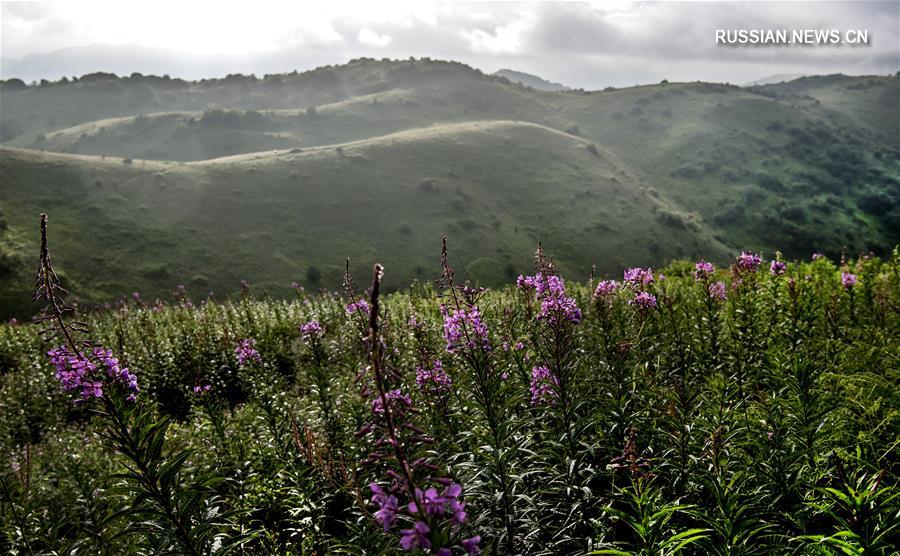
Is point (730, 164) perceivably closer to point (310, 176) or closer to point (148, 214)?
point (310, 176)

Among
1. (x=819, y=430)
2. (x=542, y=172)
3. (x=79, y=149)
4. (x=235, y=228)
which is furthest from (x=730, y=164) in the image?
(x=79, y=149)

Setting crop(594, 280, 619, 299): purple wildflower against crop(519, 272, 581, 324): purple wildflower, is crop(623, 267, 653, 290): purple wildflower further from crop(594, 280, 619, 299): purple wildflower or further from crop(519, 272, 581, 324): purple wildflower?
crop(519, 272, 581, 324): purple wildflower

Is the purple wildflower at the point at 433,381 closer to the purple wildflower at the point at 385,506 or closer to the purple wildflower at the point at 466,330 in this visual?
the purple wildflower at the point at 466,330

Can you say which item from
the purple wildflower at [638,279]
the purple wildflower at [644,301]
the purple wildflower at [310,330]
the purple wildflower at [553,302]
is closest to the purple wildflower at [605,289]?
the purple wildflower at [638,279]

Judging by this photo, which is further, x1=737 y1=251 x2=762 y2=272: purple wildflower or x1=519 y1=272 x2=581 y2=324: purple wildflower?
x1=737 y1=251 x2=762 y2=272: purple wildflower

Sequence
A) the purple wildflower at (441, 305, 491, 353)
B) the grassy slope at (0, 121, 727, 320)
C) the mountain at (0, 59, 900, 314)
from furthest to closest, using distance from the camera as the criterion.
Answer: the mountain at (0, 59, 900, 314)
the grassy slope at (0, 121, 727, 320)
the purple wildflower at (441, 305, 491, 353)

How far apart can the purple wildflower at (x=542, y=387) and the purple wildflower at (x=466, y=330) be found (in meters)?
0.82

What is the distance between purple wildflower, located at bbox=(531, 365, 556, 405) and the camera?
5203 millimetres

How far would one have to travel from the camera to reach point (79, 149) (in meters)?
122

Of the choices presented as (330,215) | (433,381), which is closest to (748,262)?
(433,381)

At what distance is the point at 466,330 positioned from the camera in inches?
195

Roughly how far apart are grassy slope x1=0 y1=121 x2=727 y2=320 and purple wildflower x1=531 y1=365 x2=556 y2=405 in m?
46.7

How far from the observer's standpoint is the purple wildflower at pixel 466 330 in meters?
4.80

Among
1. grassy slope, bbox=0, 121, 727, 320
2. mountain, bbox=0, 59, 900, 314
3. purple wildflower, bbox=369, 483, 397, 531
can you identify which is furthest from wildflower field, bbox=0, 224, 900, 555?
mountain, bbox=0, 59, 900, 314
